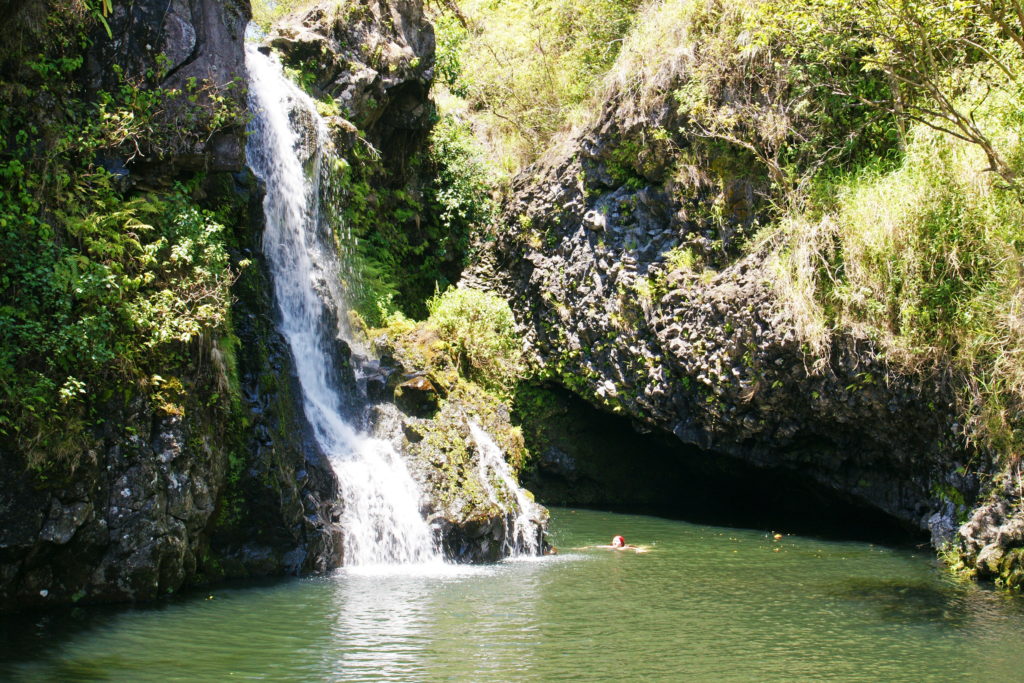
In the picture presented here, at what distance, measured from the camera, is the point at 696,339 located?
14.3 metres

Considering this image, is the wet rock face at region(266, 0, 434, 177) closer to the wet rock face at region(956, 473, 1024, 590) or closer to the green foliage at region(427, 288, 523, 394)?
the green foliage at region(427, 288, 523, 394)

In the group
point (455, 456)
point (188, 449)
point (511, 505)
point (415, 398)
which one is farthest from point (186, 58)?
point (511, 505)

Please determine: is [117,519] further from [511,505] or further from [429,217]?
[429,217]

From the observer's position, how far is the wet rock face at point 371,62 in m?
15.8

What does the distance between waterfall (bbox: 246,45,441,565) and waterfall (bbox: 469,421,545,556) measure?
108 centimetres

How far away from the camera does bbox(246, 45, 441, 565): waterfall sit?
1121 centimetres

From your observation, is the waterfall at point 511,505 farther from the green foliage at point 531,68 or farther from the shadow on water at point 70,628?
the green foliage at point 531,68

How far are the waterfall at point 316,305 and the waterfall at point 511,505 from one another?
108cm

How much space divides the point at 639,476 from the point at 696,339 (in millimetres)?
5405

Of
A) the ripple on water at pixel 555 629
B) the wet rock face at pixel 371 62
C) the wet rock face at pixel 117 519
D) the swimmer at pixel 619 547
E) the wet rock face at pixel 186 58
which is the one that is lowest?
the ripple on water at pixel 555 629

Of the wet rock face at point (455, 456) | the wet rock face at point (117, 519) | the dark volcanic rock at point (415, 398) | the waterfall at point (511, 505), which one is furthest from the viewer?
the dark volcanic rock at point (415, 398)

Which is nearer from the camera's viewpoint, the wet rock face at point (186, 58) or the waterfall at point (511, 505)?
the wet rock face at point (186, 58)

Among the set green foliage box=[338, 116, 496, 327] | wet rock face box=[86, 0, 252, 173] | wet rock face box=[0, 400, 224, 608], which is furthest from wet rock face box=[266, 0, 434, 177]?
wet rock face box=[0, 400, 224, 608]

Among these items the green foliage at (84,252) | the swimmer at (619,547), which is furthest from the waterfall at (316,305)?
the swimmer at (619,547)
